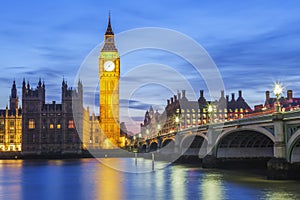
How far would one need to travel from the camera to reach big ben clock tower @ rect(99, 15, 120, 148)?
173m

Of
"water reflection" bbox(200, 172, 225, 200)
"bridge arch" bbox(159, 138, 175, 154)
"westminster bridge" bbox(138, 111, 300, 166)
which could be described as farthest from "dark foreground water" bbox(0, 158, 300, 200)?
"bridge arch" bbox(159, 138, 175, 154)

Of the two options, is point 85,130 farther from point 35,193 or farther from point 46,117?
point 35,193

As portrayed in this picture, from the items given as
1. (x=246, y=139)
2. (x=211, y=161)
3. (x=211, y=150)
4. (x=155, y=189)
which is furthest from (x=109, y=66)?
(x=155, y=189)

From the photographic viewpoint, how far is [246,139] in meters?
63.7

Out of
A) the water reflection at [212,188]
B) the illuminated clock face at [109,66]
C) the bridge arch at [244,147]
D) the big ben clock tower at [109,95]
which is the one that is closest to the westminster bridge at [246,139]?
the bridge arch at [244,147]

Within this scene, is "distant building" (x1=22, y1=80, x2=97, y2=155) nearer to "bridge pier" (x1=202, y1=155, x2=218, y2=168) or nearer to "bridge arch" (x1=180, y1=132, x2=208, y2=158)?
"bridge arch" (x1=180, y1=132, x2=208, y2=158)

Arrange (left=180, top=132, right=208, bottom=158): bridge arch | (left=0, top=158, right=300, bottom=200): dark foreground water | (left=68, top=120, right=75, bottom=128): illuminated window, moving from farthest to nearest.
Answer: (left=68, top=120, right=75, bottom=128): illuminated window < (left=180, top=132, right=208, bottom=158): bridge arch < (left=0, top=158, right=300, bottom=200): dark foreground water

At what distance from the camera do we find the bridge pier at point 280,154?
4206 centimetres

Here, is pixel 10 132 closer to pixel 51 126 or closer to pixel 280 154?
pixel 51 126

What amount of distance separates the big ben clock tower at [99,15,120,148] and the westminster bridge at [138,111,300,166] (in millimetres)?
65493

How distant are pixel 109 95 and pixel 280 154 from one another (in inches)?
5630

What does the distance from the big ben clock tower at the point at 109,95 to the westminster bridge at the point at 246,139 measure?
215ft

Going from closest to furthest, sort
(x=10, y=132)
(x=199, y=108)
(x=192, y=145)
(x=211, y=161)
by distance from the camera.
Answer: (x=211, y=161) < (x=192, y=145) < (x=10, y=132) < (x=199, y=108)

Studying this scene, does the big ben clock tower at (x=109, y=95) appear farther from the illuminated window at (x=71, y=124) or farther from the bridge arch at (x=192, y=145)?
the bridge arch at (x=192, y=145)
